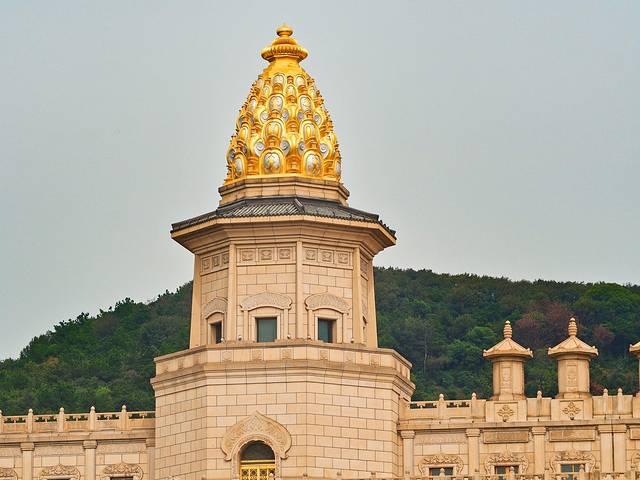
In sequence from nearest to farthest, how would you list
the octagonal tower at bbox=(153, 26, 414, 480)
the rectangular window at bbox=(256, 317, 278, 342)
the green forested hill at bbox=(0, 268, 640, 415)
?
the octagonal tower at bbox=(153, 26, 414, 480) < the rectangular window at bbox=(256, 317, 278, 342) < the green forested hill at bbox=(0, 268, 640, 415)

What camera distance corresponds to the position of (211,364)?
80438 mm

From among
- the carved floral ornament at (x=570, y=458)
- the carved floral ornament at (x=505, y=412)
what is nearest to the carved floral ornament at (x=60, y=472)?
the carved floral ornament at (x=505, y=412)

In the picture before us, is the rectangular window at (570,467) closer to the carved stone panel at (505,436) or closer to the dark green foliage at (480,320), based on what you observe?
the carved stone panel at (505,436)

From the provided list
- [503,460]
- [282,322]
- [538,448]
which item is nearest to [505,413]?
[503,460]

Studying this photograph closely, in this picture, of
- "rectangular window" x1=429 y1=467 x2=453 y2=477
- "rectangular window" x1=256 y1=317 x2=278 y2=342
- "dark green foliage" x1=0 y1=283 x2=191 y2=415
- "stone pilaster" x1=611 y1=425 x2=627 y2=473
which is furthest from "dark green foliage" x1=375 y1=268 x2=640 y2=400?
"rectangular window" x1=256 y1=317 x2=278 y2=342

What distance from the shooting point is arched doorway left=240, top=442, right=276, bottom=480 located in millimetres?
79688

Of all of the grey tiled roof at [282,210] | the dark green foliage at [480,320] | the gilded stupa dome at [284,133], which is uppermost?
the dark green foliage at [480,320]

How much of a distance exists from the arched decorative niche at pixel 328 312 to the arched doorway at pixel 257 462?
4.01 metres

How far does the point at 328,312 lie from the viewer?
270 feet

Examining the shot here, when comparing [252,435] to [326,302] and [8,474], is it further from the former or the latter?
[8,474]

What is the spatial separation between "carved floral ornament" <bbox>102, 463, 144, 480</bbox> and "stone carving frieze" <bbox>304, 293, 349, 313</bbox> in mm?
7942

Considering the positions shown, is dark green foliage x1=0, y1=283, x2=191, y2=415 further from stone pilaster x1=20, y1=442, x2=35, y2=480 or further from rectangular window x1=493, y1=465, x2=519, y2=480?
rectangular window x1=493, y1=465, x2=519, y2=480

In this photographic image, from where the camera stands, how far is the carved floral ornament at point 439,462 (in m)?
82.3

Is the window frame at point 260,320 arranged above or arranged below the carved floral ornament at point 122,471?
above
